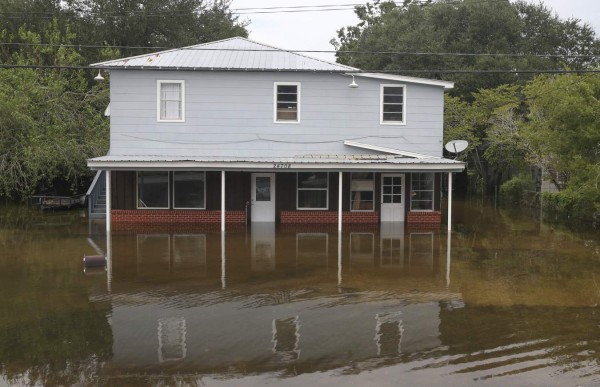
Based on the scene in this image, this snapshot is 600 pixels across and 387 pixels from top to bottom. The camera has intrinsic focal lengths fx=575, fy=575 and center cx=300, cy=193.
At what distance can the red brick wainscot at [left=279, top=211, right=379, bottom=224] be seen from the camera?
66.0 feet

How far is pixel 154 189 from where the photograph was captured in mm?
19953

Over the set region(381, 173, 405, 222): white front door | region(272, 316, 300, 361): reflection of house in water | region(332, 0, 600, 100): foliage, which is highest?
region(332, 0, 600, 100): foliage

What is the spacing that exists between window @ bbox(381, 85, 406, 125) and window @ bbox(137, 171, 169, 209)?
7.91 metres

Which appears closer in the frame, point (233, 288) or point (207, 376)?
point (207, 376)

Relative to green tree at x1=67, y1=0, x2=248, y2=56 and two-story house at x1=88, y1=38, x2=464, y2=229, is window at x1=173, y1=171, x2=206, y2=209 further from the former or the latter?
green tree at x1=67, y1=0, x2=248, y2=56

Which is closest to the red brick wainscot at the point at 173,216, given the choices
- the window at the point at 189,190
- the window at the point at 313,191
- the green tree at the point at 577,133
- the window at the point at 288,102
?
the window at the point at 189,190

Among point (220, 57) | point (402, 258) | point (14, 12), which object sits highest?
point (14, 12)

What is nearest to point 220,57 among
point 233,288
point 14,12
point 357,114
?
point 357,114

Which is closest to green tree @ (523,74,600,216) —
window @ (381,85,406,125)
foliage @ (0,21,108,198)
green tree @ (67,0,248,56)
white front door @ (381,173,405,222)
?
window @ (381,85,406,125)

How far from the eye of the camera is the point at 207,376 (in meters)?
6.57

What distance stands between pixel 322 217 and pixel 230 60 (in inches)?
254

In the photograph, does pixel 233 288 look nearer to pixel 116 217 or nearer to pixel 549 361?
pixel 549 361

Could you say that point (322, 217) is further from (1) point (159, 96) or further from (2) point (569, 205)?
(2) point (569, 205)

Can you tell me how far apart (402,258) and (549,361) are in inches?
269
